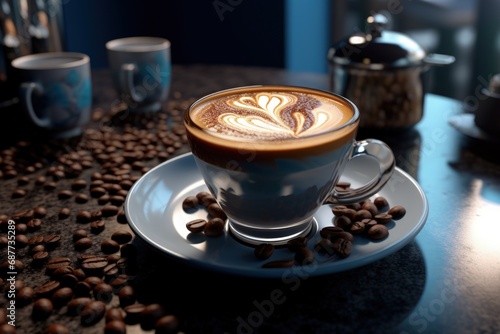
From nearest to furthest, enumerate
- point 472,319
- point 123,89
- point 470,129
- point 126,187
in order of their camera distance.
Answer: point 472,319, point 126,187, point 470,129, point 123,89

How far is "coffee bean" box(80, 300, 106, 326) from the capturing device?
621 mm

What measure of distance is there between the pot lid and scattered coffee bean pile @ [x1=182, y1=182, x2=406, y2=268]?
1.35 feet

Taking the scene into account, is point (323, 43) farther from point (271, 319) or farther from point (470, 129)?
point (271, 319)

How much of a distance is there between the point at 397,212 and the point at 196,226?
0.30m

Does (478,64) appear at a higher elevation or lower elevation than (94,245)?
lower

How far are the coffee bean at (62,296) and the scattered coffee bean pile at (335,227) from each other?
183 millimetres

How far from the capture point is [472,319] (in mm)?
611

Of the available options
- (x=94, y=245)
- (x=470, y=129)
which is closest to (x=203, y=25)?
(x=470, y=129)

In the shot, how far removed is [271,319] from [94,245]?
324mm

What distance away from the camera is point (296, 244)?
2.33 feet

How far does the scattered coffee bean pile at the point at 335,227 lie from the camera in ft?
2.24

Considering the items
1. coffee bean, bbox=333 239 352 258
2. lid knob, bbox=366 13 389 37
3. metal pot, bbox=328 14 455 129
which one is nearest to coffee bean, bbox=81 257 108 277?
coffee bean, bbox=333 239 352 258

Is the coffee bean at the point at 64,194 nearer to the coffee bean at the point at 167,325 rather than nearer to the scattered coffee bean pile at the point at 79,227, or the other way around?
the scattered coffee bean pile at the point at 79,227

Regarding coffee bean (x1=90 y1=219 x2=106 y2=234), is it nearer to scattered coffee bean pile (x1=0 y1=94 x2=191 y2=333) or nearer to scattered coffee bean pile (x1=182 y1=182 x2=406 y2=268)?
scattered coffee bean pile (x1=0 y1=94 x2=191 y2=333)
